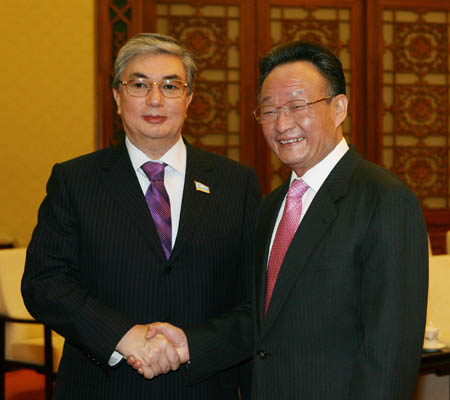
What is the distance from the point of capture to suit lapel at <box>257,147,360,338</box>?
1.63m

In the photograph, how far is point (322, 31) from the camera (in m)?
6.45

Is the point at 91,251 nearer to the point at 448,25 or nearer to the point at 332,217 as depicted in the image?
the point at 332,217

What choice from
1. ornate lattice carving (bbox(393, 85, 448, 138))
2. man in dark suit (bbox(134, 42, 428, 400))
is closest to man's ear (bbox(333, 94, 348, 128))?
man in dark suit (bbox(134, 42, 428, 400))

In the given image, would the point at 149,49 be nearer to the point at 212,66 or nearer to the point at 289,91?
the point at 289,91

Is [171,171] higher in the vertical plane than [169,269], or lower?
higher

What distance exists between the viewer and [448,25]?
6.60 metres

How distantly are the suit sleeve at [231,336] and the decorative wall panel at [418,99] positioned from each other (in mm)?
4770

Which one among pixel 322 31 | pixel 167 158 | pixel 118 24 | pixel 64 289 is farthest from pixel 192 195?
pixel 322 31

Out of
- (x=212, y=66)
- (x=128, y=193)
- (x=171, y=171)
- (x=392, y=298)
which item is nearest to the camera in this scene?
(x=392, y=298)

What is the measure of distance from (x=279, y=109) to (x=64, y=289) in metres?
0.79

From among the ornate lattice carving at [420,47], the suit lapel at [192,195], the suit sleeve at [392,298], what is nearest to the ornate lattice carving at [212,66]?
the ornate lattice carving at [420,47]

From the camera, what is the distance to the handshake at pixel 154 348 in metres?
1.80

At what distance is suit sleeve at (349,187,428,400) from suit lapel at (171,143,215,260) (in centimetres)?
58

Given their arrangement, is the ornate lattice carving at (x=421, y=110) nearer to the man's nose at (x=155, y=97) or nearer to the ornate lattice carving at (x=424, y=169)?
the ornate lattice carving at (x=424, y=169)
